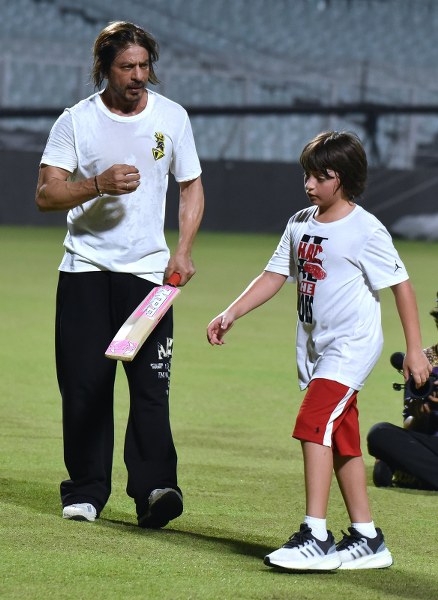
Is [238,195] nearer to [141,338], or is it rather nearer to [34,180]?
[34,180]

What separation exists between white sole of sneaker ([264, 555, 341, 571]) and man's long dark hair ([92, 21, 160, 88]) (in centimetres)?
174

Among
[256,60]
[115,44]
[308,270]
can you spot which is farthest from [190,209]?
[256,60]

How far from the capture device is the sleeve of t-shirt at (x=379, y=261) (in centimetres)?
378

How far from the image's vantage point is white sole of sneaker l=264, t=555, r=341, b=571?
3.65 m

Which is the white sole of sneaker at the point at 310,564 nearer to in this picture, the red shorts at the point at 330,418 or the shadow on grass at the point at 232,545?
the shadow on grass at the point at 232,545

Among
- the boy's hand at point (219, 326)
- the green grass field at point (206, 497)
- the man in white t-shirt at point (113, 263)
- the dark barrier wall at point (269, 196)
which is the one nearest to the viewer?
the green grass field at point (206, 497)

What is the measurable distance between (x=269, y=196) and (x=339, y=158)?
2228 centimetres

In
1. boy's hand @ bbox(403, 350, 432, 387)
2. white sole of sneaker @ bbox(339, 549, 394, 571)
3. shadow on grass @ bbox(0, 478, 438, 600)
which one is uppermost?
boy's hand @ bbox(403, 350, 432, 387)

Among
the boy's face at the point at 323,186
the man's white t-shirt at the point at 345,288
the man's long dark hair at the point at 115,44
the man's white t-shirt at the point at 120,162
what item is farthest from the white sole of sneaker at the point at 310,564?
the man's long dark hair at the point at 115,44

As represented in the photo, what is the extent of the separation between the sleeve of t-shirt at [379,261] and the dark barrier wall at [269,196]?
69.5 feet

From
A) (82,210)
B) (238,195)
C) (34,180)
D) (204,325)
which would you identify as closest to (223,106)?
(238,195)

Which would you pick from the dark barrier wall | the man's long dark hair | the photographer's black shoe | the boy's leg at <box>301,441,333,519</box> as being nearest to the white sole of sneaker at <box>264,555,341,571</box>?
the boy's leg at <box>301,441,333,519</box>

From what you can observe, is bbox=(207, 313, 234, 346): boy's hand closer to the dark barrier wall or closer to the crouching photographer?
the crouching photographer

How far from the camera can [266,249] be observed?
70.8ft
